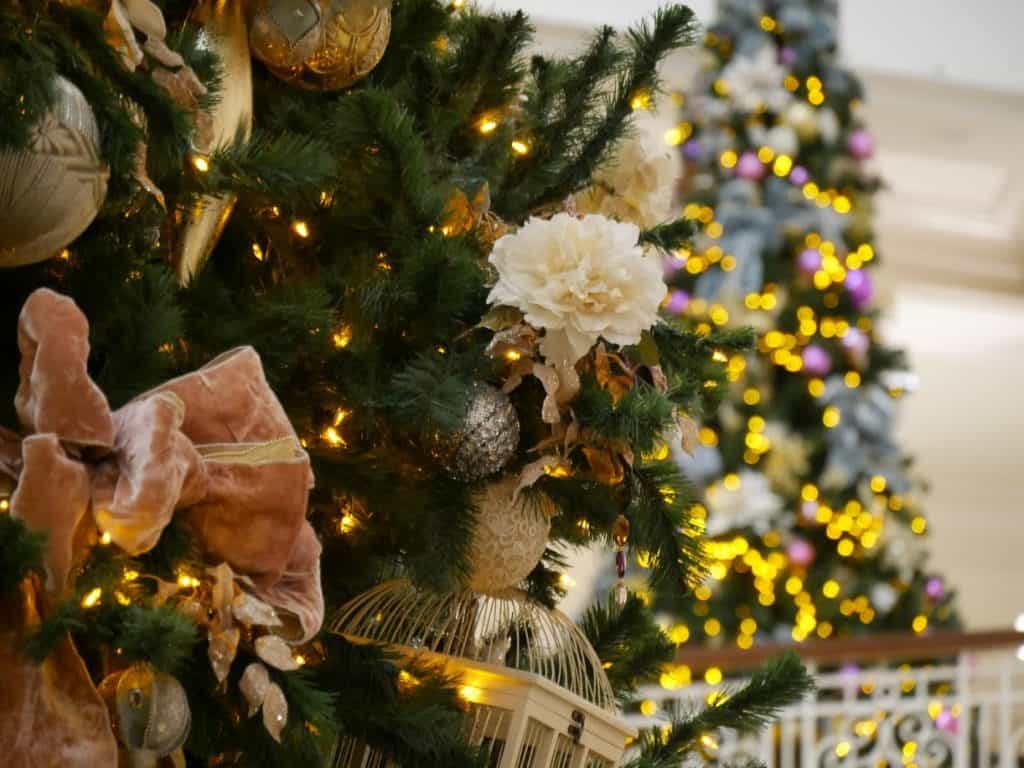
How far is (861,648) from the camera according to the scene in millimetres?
3383

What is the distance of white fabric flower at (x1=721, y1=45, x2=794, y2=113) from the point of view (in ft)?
14.3

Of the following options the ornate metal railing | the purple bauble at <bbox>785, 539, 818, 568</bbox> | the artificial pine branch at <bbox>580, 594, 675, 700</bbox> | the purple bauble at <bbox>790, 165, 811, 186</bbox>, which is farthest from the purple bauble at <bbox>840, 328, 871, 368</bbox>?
the artificial pine branch at <bbox>580, 594, 675, 700</bbox>

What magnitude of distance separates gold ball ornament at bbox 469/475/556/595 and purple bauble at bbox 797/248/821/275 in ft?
10.7

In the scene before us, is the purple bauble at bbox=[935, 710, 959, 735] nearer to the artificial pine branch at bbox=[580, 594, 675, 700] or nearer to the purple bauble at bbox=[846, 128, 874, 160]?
the purple bauble at bbox=[846, 128, 874, 160]

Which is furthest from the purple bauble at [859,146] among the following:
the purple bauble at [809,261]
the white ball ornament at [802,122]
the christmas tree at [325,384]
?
the christmas tree at [325,384]

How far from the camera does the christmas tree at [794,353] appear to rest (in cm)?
401

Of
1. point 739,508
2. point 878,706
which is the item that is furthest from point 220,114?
point 739,508

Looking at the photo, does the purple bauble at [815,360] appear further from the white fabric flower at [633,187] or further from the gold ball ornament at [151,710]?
the gold ball ornament at [151,710]

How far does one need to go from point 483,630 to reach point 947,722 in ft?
10.5

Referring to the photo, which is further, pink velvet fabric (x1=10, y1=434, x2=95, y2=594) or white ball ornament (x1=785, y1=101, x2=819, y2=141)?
white ball ornament (x1=785, y1=101, x2=819, y2=141)

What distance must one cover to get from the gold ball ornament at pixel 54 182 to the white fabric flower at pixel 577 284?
1.01 feet

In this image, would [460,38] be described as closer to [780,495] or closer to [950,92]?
[780,495]

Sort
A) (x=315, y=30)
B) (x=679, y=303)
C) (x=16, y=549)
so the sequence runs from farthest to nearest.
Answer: (x=679, y=303) → (x=315, y=30) → (x=16, y=549)

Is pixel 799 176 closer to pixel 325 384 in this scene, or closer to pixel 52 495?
pixel 325 384
